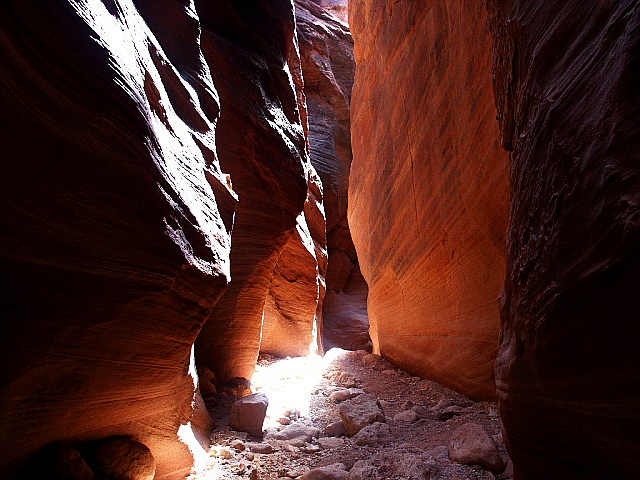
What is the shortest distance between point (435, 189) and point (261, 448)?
393 centimetres

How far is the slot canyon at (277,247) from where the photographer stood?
64.1 inches

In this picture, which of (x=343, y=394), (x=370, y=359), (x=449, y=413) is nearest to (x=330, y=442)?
(x=449, y=413)

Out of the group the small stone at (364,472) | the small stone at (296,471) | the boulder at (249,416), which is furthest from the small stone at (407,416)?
the boulder at (249,416)

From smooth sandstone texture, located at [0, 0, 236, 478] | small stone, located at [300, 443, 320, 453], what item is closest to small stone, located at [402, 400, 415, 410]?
small stone, located at [300, 443, 320, 453]

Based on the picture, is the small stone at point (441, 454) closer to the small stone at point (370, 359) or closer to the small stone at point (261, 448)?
the small stone at point (261, 448)

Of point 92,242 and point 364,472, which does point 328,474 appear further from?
point 92,242

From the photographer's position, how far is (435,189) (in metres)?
5.74

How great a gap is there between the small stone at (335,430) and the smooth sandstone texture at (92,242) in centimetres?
177

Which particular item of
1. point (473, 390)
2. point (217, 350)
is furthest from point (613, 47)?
point (217, 350)

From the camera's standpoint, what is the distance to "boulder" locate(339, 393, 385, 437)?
181 inches

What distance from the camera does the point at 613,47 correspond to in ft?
4.87

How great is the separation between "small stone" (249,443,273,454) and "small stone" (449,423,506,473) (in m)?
1.83

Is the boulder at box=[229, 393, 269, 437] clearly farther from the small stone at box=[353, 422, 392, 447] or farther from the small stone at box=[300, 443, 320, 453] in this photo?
the small stone at box=[353, 422, 392, 447]

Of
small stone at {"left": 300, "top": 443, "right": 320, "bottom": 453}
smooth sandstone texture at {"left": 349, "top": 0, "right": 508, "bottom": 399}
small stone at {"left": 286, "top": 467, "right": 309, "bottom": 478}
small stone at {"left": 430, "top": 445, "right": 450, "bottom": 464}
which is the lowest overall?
small stone at {"left": 286, "top": 467, "right": 309, "bottom": 478}
